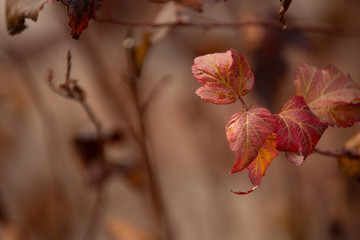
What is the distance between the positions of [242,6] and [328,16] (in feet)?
1.95

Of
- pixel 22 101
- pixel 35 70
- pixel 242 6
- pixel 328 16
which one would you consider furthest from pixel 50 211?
pixel 328 16

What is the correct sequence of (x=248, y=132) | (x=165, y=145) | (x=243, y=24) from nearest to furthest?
(x=248, y=132)
(x=243, y=24)
(x=165, y=145)

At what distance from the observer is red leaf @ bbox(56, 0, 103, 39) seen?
0.41 m

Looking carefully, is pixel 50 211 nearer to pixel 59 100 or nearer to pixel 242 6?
pixel 59 100

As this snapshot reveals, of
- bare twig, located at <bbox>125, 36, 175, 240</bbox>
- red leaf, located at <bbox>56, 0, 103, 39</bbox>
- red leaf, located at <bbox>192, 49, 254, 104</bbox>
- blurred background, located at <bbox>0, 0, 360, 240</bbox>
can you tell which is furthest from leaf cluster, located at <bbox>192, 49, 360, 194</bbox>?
blurred background, located at <bbox>0, 0, 360, 240</bbox>

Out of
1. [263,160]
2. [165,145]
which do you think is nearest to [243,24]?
[263,160]

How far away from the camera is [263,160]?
38 centimetres

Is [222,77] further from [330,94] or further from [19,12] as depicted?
[19,12]

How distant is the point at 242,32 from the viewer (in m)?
1.10

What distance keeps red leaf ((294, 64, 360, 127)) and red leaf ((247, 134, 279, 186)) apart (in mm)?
81

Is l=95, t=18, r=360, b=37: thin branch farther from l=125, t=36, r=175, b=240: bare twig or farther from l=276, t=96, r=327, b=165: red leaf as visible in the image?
l=276, t=96, r=327, b=165: red leaf

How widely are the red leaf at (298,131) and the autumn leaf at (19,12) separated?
0.31m

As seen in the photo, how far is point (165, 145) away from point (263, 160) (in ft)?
5.44

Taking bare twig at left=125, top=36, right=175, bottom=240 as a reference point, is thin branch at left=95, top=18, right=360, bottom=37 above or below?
above
